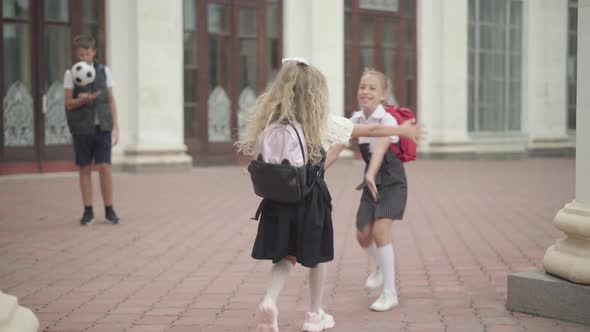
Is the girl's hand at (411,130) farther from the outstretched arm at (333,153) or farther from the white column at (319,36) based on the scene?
the white column at (319,36)

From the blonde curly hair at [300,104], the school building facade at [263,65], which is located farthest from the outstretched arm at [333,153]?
the school building facade at [263,65]

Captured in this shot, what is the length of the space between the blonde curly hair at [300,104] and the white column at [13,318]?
128 cm

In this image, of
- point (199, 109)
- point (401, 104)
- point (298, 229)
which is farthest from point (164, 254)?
point (401, 104)

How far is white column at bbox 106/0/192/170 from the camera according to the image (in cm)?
1509

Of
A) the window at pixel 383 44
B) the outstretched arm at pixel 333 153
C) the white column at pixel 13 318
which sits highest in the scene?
the window at pixel 383 44

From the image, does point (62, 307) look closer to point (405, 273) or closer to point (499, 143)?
point (405, 273)

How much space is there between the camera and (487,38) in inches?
850

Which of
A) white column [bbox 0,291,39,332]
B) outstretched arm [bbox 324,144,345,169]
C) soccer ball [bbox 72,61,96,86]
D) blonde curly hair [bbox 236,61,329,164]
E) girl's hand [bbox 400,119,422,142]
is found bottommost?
white column [bbox 0,291,39,332]

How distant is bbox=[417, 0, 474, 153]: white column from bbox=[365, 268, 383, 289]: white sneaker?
50.6 feet

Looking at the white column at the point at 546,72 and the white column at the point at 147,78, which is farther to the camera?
the white column at the point at 546,72

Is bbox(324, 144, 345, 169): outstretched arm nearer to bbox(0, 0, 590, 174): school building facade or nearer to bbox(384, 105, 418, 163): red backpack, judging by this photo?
bbox(384, 105, 418, 163): red backpack

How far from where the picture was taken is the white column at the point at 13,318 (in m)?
3.15

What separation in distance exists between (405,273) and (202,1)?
1148 centimetres

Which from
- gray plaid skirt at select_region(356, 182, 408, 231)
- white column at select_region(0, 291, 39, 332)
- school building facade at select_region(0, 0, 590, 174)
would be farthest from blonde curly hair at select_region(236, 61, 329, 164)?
school building facade at select_region(0, 0, 590, 174)
